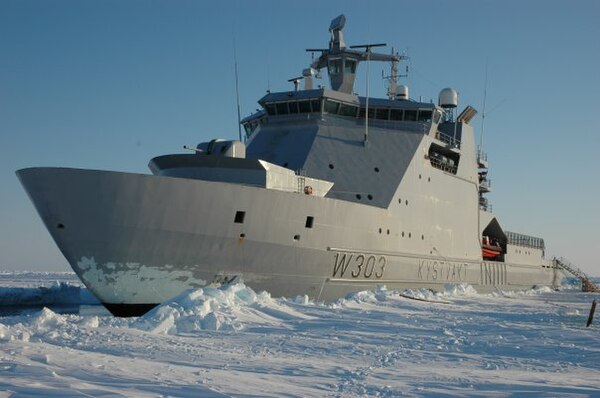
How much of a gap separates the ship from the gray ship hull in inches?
1.3

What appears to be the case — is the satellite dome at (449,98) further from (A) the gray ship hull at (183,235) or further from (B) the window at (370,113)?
(A) the gray ship hull at (183,235)

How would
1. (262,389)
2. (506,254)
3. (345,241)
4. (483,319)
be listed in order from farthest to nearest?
(506,254) < (345,241) < (483,319) < (262,389)

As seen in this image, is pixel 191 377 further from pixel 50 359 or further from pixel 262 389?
pixel 50 359

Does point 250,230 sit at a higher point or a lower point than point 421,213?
lower

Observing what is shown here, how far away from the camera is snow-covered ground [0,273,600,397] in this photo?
18.7 ft

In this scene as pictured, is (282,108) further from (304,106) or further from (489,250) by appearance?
(489,250)

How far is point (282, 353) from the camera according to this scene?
800cm

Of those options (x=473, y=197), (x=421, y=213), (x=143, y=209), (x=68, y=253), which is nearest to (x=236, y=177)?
(x=143, y=209)

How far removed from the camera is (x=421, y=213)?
21.6 metres

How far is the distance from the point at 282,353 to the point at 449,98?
23074mm

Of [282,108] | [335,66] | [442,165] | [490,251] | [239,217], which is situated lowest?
[239,217]

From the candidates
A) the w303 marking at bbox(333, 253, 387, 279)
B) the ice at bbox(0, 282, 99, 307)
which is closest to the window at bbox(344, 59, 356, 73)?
the w303 marking at bbox(333, 253, 387, 279)

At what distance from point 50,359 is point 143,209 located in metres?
7.29

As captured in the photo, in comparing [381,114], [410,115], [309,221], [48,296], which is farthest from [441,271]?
[48,296]
